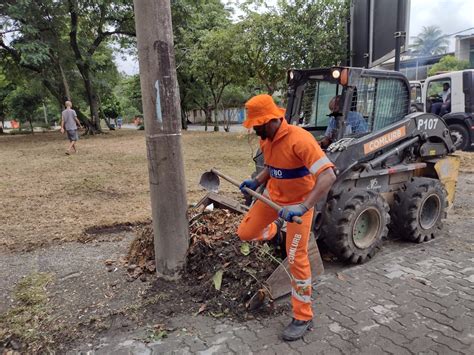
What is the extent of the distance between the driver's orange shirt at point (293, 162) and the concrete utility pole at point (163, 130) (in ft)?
2.75

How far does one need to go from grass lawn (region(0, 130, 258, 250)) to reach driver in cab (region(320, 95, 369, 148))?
0.88 meters

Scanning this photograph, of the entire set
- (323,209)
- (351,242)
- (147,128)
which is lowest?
(351,242)

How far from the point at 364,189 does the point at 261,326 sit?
6.58 ft

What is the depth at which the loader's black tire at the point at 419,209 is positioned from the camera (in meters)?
4.66

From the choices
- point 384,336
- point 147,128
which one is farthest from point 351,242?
point 147,128

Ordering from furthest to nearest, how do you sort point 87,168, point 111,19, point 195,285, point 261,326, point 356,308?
point 111,19, point 87,168, point 195,285, point 356,308, point 261,326

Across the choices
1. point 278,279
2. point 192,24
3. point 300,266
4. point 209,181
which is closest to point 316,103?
point 209,181

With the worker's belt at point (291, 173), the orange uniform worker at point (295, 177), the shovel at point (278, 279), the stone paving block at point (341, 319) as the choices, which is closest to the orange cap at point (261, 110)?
the orange uniform worker at point (295, 177)

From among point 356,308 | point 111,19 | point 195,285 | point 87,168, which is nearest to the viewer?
point 356,308

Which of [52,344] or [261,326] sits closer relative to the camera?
[52,344]

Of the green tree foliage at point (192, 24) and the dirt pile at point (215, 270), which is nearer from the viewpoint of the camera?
the dirt pile at point (215, 270)

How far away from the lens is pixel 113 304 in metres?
3.36

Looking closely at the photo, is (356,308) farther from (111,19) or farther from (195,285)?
(111,19)

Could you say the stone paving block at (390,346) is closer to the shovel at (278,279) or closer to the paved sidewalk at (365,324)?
the paved sidewalk at (365,324)
